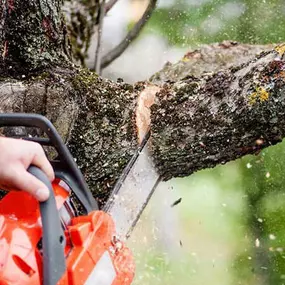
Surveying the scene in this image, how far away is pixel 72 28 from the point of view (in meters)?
3.80

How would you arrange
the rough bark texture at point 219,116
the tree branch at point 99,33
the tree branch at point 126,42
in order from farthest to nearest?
the tree branch at point 126,42, the tree branch at point 99,33, the rough bark texture at point 219,116

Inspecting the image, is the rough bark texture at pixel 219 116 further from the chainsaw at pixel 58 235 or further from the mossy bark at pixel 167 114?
the chainsaw at pixel 58 235

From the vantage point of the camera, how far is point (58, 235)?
1.50 m

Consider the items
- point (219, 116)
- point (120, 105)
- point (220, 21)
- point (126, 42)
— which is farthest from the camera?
point (220, 21)

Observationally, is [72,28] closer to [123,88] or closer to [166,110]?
[123,88]

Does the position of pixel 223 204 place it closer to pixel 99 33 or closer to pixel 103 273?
pixel 99 33

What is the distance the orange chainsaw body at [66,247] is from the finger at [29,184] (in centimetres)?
9

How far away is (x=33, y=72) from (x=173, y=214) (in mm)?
2825

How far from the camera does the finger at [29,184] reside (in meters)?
1.43

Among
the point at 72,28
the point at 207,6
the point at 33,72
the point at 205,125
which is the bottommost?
the point at 207,6

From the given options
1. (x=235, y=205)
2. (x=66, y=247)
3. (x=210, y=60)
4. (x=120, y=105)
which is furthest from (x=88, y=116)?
(x=235, y=205)

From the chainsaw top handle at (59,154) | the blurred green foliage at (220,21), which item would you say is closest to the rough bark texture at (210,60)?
the chainsaw top handle at (59,154)

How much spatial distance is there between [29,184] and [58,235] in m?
0.15

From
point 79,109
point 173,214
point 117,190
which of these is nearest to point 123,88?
point 79,109
